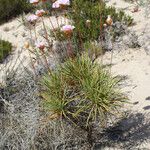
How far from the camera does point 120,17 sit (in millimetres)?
8164

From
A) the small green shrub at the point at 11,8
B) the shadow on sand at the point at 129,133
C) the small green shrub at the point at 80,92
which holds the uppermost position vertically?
the small green shrub at the point at 80,92

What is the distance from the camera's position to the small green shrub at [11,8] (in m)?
9.12

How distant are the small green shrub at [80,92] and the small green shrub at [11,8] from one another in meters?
3.89

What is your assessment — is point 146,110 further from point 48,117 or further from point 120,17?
point 120,17

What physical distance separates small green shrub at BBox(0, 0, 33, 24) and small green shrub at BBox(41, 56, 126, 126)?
3.89m

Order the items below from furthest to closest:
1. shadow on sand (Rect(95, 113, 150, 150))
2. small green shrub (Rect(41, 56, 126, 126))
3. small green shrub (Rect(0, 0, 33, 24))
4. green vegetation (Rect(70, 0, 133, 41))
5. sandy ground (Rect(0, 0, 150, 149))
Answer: small green shrub (Rect(0, 0, 33, 24)) < green vegetation (Rect(70, 0, 133, 41)) < sandy ground (Rect(0, 0, 150, 149)) < shadow on sand (Rect(95, 113, 150, 150)) < small green shrub (Rect(41, 56, 126, 126))

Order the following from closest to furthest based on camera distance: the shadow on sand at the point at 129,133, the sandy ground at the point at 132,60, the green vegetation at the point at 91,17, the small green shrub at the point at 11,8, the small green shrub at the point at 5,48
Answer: the shadow on sand at the point at 129,133
the sandy ground at the point at 132,60
the green vegetation at the point at 91,17
the small green shrub at the point at 5,48
the small green shrub at the point at 11,8

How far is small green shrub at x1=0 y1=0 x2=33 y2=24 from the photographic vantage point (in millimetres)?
9117

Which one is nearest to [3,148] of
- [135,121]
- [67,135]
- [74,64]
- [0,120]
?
[0,120]

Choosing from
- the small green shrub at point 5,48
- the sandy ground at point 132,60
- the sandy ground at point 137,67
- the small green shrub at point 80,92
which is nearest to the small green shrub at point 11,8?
the sandy ground at point 132,60

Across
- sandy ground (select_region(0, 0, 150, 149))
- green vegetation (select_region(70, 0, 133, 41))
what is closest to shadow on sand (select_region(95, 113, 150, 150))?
sandy ground (select_region(0, 0, 150, 149))

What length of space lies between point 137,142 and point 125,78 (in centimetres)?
151

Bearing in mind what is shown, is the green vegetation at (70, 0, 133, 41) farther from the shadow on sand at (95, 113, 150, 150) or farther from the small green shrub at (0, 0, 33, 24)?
the shadow on sand at (95, 113, 150, 150)

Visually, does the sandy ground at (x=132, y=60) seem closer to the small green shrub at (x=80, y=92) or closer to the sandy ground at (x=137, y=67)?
the sandy ground at (x=137, y=67)
